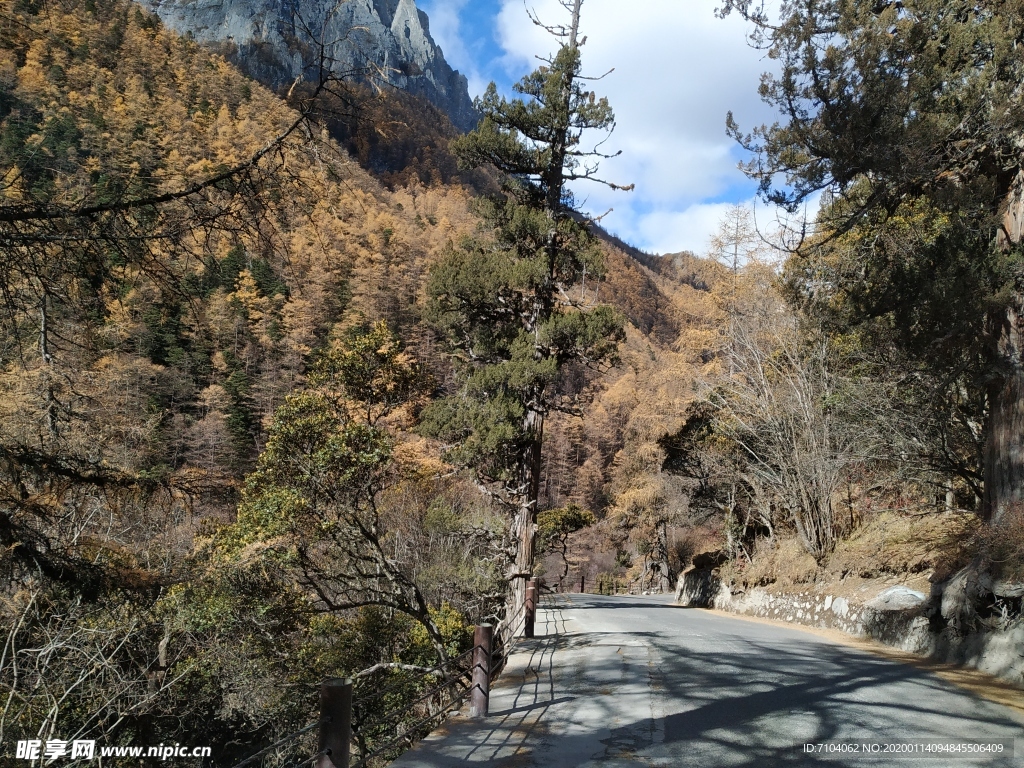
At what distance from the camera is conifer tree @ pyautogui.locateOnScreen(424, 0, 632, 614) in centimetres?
1251

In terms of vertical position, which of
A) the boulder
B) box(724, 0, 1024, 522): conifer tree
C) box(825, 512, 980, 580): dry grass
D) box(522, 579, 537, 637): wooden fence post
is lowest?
box(522, 579, 537, 637): wooden fence post

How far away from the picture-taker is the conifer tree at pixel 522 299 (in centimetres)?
1251

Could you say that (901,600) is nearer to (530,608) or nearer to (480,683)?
(530,608)

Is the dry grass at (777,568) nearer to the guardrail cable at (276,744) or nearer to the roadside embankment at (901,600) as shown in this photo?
the roadside embankment at (901,600)

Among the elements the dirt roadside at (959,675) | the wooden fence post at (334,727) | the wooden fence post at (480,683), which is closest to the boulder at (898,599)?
the dirt roadside at (959,675)

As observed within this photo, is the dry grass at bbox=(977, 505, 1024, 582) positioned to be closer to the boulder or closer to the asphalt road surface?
the asphalt road surface

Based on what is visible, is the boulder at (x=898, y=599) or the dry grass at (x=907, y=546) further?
the boulder at (x=898, y=599)

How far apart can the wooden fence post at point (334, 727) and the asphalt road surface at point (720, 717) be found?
95 cm

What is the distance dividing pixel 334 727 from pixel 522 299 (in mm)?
10820

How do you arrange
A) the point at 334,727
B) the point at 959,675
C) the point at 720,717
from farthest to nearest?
the point at 959,675, the point at 720,717, the point at 334,727

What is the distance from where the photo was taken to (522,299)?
13.7 meters

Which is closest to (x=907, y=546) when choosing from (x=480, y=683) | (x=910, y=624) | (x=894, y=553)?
(x=894, y=553)

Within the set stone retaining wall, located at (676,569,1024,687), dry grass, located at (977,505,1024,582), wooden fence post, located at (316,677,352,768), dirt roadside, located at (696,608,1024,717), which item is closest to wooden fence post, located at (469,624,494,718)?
wooden fence post, located at (316,677,352,768)

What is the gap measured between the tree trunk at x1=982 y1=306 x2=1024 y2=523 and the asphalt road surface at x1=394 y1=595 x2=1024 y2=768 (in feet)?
8.51
